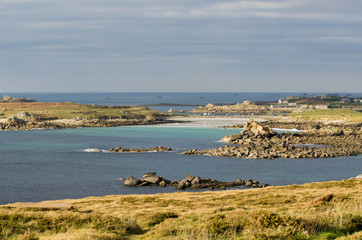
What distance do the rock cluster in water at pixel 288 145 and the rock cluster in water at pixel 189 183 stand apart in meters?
25.4

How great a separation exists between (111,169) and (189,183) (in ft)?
57.7

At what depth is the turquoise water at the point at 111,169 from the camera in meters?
51.4

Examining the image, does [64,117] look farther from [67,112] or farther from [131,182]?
[131,182]

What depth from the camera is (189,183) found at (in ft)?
174

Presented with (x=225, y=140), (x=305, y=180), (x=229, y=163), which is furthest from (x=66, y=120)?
(x=305, y=180)

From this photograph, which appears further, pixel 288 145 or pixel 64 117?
pixel 64 117

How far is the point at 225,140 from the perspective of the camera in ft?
343

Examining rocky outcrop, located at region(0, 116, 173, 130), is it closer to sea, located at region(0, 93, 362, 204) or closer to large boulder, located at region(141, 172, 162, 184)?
sea, located at region(0, 93, 362, 204)

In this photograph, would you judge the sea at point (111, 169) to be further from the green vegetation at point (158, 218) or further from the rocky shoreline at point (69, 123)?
the rocky shoreline at point (69, 123)

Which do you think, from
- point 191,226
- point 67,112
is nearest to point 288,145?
point 191,226

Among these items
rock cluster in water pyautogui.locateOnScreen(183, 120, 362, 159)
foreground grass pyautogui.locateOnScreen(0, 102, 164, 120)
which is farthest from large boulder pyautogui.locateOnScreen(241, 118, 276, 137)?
foreground grass pyautogui.locateOnScreen(0, 102, 164, 120)

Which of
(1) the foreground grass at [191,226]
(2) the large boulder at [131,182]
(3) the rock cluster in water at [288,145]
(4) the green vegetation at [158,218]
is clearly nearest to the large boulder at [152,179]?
(2) the large boulder at [131,182]

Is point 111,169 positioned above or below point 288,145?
below

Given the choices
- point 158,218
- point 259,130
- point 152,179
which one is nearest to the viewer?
point 158,218
